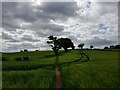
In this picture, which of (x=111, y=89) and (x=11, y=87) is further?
(x=11, y=87)

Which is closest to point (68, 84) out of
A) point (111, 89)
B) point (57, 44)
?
point (111, 89)

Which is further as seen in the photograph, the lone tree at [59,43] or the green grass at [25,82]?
the lone tree at [59,43]

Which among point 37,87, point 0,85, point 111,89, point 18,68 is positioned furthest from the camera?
point 18,68

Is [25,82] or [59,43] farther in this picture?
[59,43]

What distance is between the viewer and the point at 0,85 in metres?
24.2

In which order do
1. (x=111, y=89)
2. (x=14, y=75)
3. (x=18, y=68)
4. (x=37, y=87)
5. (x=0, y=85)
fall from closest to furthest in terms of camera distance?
(x=111, y=89) → (x=37, y=87) → (x=0, y=85) → (x=14, y=75) → (x=18, y=68)

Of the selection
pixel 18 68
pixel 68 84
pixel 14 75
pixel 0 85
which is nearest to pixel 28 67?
pixel 18 68

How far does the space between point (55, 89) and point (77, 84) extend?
2279 mm

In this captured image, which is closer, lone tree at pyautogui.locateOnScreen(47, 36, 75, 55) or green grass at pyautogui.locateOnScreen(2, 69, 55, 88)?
green grass at pyautogui.locateOnScreen(2, 69, 55, 88)

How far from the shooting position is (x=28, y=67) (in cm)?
4269

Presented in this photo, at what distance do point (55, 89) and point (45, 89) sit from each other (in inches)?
39.3

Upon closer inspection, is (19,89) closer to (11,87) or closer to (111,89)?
(11,87)

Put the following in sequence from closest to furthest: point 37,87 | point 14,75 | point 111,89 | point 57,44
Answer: point 111,89, point 37,87, point 14,75, point 57,44

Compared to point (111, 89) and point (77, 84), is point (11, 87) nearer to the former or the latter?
point (77, 84)
